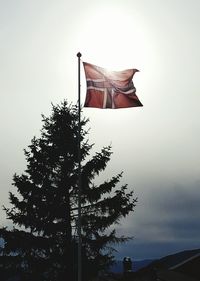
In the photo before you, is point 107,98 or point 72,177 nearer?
point 107,98

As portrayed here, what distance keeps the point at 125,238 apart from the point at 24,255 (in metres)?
5.96

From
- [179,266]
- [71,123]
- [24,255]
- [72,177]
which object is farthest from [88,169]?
[179,266]

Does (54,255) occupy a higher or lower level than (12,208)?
lower

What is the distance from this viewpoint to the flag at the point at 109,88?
19.7 metres

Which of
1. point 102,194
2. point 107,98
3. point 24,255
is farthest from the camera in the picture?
point 102,194

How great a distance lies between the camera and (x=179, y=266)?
1137 inches

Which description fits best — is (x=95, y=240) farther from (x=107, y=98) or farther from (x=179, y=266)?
(x=107, y=98)

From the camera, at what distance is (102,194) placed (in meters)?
28.0

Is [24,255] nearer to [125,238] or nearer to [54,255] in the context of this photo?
[54,255]

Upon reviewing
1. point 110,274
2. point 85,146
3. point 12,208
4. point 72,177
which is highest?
point 85,146

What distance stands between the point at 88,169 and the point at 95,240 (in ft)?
14.4

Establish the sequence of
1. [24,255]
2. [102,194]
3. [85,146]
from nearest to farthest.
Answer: [24,255]
[102,194]
[85,146]

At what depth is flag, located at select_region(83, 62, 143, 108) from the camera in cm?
1967

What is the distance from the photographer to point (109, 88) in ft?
65.8
